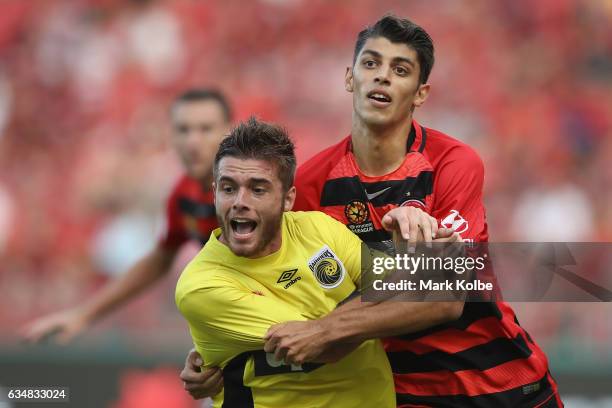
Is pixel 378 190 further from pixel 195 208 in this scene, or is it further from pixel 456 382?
pixel 195 208

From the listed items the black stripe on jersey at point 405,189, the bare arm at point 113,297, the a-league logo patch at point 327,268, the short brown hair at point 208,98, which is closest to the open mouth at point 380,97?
the black stripe on jersey at point 405,189

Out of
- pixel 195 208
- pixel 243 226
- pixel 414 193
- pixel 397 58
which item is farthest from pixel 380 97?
pixel 195 208

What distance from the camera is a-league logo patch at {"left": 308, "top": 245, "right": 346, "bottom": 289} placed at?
10.9 feet

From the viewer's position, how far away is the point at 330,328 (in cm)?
311

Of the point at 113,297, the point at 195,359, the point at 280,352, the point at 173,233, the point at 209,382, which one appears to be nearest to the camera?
the point at 280,352

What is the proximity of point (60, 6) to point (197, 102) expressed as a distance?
3037mm

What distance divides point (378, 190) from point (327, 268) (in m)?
0.52

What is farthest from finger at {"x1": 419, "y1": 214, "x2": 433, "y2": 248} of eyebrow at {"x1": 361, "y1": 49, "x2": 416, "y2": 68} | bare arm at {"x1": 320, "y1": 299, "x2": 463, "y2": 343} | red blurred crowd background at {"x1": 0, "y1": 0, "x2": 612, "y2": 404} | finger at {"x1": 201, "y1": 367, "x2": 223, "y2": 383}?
red blurred crowd background at {"x1": 0, "y1": 0, "x2": 612, "y2": 404}

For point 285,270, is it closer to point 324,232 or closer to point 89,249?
point 324,232

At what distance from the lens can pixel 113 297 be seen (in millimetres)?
6082

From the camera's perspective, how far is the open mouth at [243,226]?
324 cm

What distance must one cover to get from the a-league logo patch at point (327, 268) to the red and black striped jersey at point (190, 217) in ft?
9.75

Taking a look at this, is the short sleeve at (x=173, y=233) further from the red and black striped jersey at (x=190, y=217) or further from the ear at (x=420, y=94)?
the ear at (x=420, y=94)

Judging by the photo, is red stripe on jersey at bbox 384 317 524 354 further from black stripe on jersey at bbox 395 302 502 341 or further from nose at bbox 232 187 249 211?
nose at bbox 232 187 249 211
